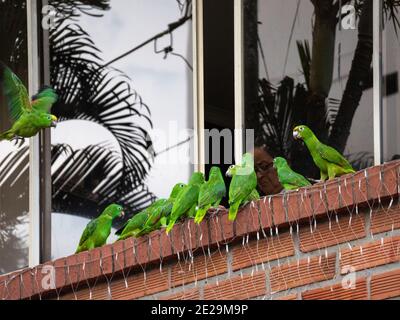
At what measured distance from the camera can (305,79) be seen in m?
9.05

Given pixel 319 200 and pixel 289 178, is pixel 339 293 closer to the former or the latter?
pixel 319 200

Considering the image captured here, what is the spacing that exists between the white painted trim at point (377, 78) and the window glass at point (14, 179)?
2.05 meters

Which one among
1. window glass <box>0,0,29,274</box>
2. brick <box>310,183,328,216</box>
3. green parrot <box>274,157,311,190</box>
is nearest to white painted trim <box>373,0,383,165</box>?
green parrot <box>274,157,311,190</box>

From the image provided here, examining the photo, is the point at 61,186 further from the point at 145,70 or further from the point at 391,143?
the point at 391,143

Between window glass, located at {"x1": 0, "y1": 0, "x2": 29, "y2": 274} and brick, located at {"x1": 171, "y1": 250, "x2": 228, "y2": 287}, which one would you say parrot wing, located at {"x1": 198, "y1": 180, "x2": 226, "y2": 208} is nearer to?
brick, located at {"x1": 171, "y1": 250, "x2": 228, "y2": 287}

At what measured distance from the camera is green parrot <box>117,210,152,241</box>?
336 inches

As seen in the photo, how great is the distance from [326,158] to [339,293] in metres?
0.86

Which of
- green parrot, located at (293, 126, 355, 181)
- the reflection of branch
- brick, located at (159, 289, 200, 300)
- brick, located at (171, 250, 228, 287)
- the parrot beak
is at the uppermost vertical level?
the reflection of branch

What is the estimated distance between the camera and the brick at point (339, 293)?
25.2 ft

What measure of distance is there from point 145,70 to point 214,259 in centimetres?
163

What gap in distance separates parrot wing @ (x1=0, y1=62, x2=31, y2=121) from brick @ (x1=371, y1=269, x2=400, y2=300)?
2.35m
